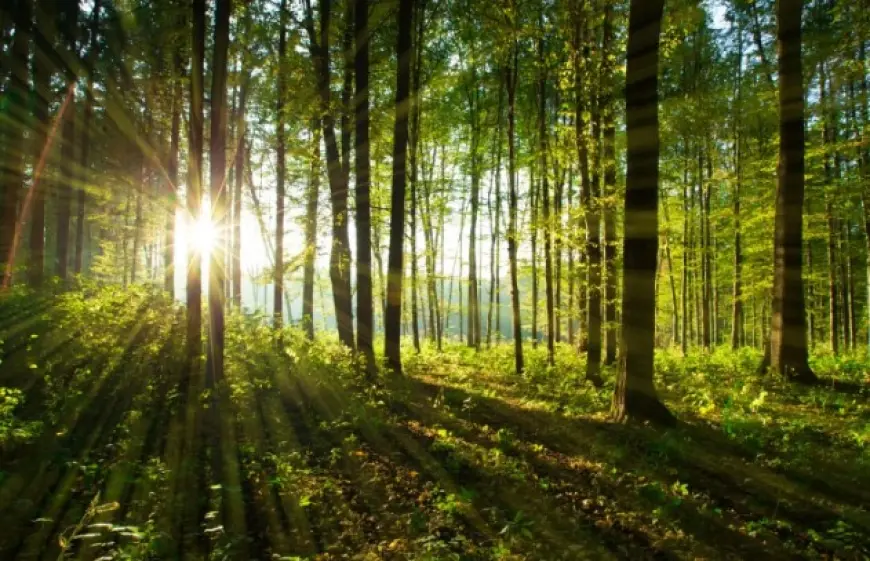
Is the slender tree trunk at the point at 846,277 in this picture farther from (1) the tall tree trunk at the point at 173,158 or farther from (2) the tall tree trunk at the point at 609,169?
(1) the tall tree trunk at the point at 173,158

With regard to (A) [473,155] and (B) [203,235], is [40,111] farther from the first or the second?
(A) [473,155]

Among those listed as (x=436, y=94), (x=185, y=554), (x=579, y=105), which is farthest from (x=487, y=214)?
(x=185, y=554)

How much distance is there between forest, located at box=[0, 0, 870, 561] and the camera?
491 cm

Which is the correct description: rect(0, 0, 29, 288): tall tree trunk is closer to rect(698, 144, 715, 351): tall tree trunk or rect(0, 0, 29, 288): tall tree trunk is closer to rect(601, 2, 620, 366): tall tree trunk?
rect(601, 2, 620, 366): tall tree trunk

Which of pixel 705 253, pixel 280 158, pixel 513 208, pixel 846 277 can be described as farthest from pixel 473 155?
pixel 846 277

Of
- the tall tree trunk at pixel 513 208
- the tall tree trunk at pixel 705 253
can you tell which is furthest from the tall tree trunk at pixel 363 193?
the tall tree trunk at pixel 705 253

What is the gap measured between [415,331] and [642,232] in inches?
611

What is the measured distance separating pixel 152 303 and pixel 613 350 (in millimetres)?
15381

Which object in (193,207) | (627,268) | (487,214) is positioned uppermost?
(487,214)

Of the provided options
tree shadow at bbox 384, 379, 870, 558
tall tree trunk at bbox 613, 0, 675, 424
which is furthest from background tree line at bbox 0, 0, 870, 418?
tree shadow at bbox 384, 379, 870, 558

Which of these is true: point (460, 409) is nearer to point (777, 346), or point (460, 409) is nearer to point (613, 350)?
point (777, 346)

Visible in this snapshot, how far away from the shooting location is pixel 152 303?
53.7ft

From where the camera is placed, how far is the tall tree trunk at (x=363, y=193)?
11.6m

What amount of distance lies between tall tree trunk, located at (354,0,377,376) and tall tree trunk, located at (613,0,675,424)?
20.1ft
